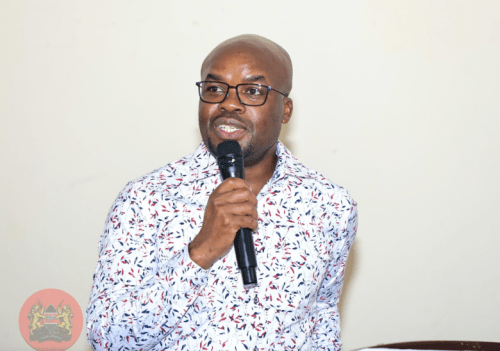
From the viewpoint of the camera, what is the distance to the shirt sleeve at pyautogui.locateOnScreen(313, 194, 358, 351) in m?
1.75

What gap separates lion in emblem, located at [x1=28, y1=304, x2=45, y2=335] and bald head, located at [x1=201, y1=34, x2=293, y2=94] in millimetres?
1457

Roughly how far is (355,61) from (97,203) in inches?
51.1

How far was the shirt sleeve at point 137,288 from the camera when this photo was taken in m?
1.31

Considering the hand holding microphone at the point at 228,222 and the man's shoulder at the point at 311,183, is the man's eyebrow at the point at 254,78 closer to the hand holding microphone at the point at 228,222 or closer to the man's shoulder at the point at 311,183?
the man's shoulder at the point at 311,183

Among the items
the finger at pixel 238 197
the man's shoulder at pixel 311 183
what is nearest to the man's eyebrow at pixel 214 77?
the man's shoulder at pixel 311 183

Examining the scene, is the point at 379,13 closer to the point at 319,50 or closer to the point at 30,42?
the point at 319,50

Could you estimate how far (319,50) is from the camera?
2510mm

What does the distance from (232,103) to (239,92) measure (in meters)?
0.05

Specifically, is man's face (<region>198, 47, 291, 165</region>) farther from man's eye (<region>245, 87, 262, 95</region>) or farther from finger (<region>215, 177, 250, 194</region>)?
A: finger (<region>215, 177, 250, 194</region>)

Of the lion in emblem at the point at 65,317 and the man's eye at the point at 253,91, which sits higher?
the man's eye at the point at 253,91

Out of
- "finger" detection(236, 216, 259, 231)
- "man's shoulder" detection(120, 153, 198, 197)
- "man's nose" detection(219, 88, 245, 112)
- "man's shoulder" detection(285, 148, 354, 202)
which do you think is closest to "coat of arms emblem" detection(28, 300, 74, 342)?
"man's shoulder" detection(120, 153, 198, 197)

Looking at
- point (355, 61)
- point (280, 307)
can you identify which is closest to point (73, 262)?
point (280, 307)

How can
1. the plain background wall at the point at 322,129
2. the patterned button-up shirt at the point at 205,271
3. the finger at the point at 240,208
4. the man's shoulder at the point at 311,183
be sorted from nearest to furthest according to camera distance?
the finger at the point at 240,208, the patterned button-up shirt at the point at 205,271, the man's shoulder at the point at 311,183, the plain background wall at the point at 322,129

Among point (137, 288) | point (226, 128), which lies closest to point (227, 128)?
point (226, 128)
